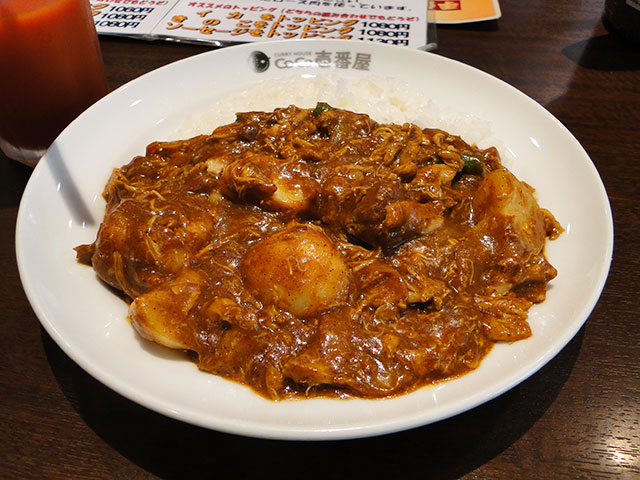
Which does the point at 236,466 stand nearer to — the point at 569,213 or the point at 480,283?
the point at 480,283

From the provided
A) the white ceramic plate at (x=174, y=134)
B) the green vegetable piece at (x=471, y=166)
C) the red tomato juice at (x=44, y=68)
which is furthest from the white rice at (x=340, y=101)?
the red tomato juice at (x=44, y=68)

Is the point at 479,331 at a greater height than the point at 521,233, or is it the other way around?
the point at 521,233

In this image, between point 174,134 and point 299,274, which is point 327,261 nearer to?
point 299,274

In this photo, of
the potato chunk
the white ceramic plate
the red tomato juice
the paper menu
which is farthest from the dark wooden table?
the paper menu

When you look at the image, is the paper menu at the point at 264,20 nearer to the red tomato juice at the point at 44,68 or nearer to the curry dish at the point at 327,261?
the red tomato juice at the point at 44,68

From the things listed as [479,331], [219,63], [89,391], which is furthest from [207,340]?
[219,63]

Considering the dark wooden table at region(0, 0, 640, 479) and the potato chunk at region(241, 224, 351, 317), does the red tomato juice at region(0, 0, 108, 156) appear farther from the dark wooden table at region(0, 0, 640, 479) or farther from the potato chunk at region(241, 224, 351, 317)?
the potato chunk at region(241, 224, 351, 317)
